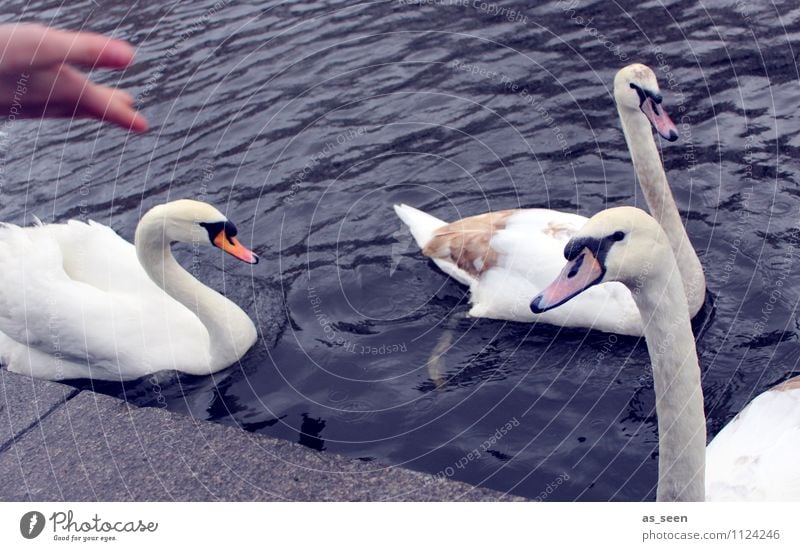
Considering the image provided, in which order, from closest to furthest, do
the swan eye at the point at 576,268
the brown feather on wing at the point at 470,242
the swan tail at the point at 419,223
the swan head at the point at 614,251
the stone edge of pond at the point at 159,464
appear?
1. the swan head at the point at 614,251
2. the swan eye at the point at 576,268
3. the stone edge of pond at the point at 159,464
4. the brown feather on wing at the point at 470,242
5. the swan tail at the point at 419,223

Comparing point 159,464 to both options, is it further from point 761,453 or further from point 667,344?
point 761,453

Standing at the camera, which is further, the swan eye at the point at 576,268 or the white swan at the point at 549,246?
the white swan at the point at 549,246

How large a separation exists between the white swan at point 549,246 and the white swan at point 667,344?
1859mm

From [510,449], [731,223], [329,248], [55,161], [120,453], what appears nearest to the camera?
[120,453]

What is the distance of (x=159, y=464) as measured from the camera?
4016 mm

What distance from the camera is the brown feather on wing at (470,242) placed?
6156 millimetres

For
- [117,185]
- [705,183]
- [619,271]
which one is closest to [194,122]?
[117,185]

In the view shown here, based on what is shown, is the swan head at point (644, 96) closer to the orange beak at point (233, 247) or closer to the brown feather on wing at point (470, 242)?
the brown feather on wing at point (470, 242)

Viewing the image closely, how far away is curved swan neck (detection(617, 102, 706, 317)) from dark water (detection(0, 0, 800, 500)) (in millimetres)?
386

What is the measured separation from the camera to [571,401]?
5.30 metres

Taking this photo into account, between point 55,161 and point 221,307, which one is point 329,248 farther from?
point 55,161

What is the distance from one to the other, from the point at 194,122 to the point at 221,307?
3.20 m

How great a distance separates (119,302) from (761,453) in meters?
3.84

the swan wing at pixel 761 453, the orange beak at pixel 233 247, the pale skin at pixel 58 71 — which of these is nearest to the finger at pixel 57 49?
the pale skin at pixel 58 71
